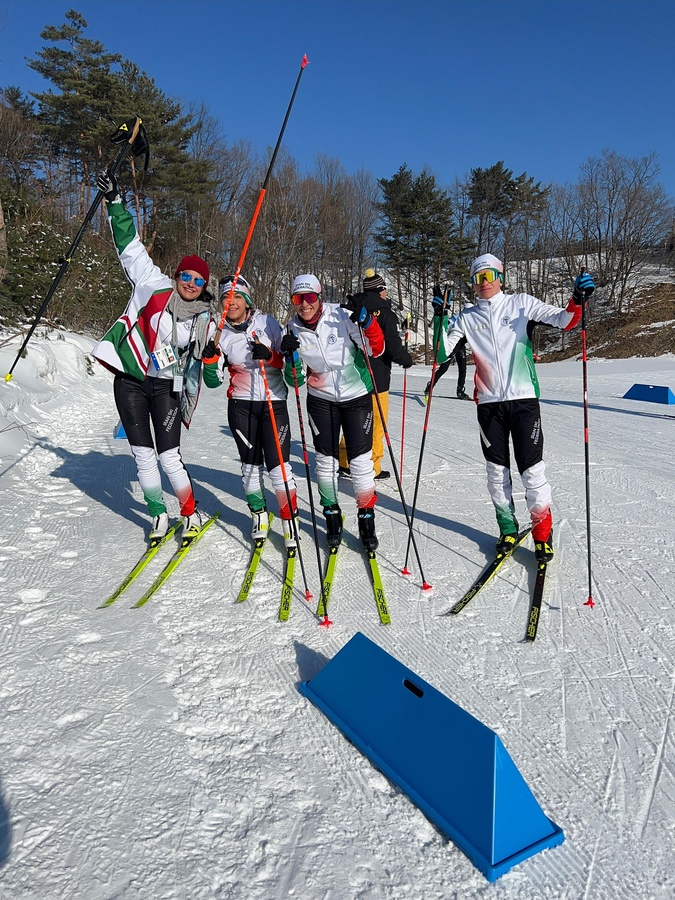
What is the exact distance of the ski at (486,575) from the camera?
3.54m

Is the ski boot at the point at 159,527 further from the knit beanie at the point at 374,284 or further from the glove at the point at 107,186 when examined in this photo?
the knit beanie at the point at 374,284

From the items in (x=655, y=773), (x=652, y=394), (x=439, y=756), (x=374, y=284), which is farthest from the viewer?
(x=652, y=394)

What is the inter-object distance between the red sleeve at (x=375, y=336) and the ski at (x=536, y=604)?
1.89 m

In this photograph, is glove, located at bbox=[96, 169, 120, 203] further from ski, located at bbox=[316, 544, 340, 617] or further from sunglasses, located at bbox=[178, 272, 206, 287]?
ski, located at bbox=[316, 544, 340, 617]

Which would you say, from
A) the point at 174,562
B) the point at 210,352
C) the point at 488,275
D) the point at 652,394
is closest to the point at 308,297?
the point at 210,352

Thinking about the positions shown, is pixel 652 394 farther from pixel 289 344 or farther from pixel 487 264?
pixel 289 344

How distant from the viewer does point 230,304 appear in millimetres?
4047

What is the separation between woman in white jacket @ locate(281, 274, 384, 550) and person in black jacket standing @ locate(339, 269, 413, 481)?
203 millimetres

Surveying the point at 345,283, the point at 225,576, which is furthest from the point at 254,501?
the point at 345,283

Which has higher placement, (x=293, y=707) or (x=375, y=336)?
(x=375, y=336)

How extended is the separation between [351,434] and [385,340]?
84 centimetres

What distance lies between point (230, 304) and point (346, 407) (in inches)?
44.3

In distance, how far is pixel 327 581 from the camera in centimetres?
388

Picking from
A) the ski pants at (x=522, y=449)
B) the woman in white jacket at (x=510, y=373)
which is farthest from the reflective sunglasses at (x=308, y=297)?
the ski pants at (x=522, y=449)
